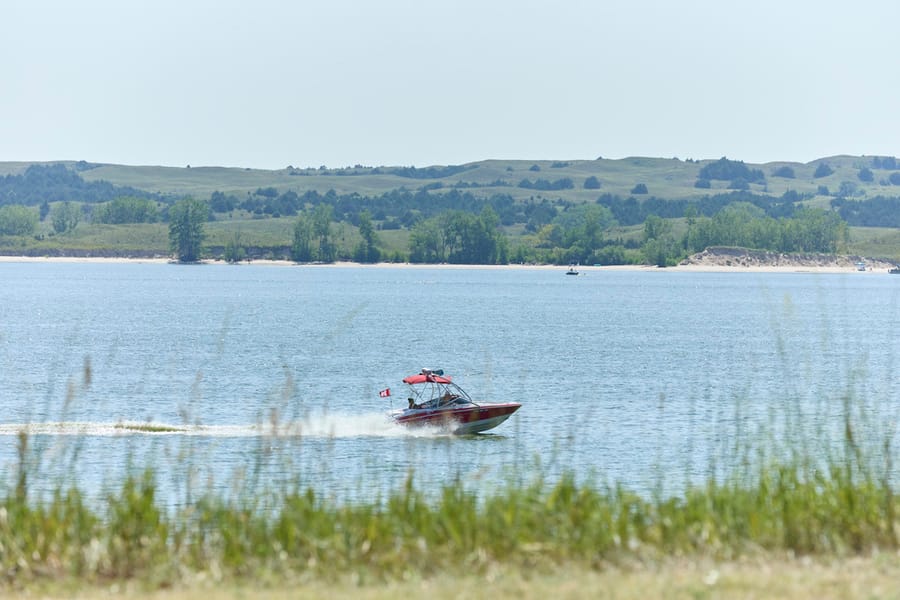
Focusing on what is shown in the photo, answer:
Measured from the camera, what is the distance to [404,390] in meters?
62.2

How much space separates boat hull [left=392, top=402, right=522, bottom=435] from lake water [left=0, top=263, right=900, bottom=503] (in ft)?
1.84

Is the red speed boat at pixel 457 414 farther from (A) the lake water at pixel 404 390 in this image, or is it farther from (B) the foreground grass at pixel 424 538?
(B) the foreground grass at pixel 424 538

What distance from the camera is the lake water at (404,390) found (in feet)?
90.3

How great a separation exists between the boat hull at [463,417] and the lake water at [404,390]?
562 mm

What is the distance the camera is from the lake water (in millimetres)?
27531

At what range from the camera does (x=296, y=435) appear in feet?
55.5

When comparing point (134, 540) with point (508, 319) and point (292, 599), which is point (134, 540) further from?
point (508, 319)

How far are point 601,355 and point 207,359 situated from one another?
2395 centimetres

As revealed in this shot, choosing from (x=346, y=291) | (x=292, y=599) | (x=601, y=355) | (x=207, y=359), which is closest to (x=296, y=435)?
(x=292, y=599)

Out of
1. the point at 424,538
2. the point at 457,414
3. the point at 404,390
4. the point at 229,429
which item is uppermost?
the point at 424,538

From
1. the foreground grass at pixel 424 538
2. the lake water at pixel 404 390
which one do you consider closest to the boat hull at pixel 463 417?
the lake water at pixel 404 390

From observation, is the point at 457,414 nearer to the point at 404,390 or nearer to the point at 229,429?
the point at 229,429

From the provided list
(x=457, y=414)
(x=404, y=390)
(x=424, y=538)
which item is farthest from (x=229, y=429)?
(x=424, y=538)

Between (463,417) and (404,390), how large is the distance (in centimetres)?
1675
